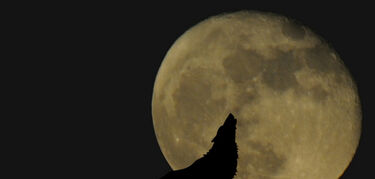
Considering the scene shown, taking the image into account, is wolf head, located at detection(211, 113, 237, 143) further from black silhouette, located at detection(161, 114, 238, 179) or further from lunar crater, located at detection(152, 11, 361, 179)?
lunar crater, located at detection(152, 11, 361, 179)

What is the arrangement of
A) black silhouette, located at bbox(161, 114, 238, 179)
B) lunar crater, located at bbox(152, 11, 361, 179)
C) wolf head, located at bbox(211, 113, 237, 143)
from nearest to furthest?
black silhouette, located at bbox(161, 114, 238, 179) < wolf head, located at bbox(211, 113, 237, 143) < lunar crater, located at bbox(152, 11, 361, 179)

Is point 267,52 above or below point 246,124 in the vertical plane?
above

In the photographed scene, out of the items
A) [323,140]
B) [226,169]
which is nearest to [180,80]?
[323,140]

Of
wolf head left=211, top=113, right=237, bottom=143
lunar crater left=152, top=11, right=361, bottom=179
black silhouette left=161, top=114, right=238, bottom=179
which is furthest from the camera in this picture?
lunar crater left=152, top=11, right=361, bottom=179

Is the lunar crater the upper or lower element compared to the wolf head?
lower

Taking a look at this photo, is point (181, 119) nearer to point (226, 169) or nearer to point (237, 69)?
point (237, 69)

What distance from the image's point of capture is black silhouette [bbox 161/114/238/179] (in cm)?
501

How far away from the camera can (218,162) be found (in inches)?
208

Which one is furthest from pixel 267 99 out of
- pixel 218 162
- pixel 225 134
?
pixel 218 162

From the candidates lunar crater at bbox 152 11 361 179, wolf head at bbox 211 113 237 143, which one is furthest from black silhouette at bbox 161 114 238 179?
lunar crater at bbox 152 11 361 179

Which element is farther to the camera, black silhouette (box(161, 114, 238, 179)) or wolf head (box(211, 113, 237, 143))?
wolf head (box(211, 113, 237, 143))

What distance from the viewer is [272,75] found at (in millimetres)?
8094

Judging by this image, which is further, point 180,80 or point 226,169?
point 180,80

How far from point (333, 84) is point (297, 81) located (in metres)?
0.79
